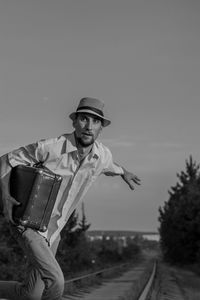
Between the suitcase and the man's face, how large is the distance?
37 cm

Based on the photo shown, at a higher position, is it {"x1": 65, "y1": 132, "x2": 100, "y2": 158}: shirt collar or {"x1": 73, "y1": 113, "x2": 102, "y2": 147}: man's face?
{"x1": 73, "y1": 113, "x2": 102, "y2": 147}: man's face

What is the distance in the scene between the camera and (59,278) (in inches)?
153

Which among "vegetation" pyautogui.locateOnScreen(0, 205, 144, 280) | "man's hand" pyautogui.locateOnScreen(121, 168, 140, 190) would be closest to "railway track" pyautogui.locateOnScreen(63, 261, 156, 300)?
"vegetation" pyautogui.locateOnScreen(0, 205, 144, 280)

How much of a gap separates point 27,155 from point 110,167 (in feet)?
2.56

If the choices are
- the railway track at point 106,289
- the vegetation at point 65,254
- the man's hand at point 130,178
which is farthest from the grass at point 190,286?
the man's hand at point 130,178

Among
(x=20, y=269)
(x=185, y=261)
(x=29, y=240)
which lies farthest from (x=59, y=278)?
(x=185, y=261)

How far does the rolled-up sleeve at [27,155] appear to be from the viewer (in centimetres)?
401

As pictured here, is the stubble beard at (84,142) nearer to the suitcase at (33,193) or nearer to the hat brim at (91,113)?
the hat brim at (91,113)

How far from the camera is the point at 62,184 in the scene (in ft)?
13.5

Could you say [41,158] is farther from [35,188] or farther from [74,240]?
[74,240]

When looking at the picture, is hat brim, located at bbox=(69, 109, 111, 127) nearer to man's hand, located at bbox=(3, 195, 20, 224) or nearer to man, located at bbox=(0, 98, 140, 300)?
man, located at bbox=(0, 98, 140, 300)

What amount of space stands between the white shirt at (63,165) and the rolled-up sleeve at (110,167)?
20 centimetres

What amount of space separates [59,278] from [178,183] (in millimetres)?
79575

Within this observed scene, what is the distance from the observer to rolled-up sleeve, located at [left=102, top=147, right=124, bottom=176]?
14.7 ft
